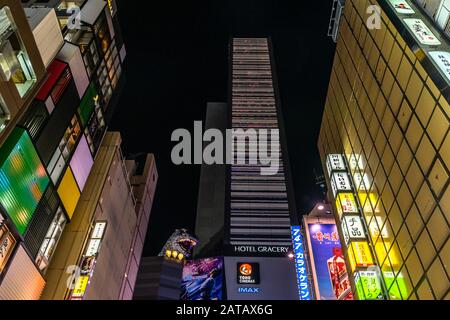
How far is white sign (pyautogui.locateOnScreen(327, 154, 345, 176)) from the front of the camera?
91.2 ft

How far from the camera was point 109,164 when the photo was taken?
4288cm

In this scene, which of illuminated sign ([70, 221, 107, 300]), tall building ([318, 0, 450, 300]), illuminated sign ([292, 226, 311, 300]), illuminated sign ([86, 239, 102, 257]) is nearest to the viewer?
tall building ([318, 0, 450, 300])

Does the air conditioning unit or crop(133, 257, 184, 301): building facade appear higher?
crop(133, 257, 184, 301): building facade

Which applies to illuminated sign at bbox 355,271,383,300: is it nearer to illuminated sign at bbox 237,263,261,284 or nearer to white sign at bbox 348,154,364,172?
white sign at bbox 348,154,364,172

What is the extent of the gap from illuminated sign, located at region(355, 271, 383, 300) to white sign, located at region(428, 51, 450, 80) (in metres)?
11.2

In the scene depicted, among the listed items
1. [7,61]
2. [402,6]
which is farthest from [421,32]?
[7,61]

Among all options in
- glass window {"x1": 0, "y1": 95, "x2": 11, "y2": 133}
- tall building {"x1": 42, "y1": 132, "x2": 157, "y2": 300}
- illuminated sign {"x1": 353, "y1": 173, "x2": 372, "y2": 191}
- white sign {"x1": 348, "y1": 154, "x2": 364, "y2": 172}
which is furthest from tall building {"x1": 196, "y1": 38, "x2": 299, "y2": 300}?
glass window {"x1": 0, "y1": 95, "x2": 11, "y2": 133}

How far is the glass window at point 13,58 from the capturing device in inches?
892

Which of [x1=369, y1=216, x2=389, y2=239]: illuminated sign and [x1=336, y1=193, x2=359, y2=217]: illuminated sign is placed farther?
[x1=336, y1=193, x2=359, y2=217]: illuminated sign

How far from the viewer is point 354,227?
23.5 metres

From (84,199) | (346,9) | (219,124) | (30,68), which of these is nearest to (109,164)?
(84,199)

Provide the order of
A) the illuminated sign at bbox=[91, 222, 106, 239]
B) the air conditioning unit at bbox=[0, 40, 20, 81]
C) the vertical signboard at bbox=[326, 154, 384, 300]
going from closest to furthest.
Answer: the vertical signboard at bbox=[326, 154, 384, 300]
the air conditioning unit at bbox=[0, 40, 20, 81]
the illuminated sign at bbox=[91, 222, 106, 239]

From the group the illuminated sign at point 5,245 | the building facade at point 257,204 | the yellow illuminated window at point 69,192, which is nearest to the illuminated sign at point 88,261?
the yellow illuminated window at point 69,192

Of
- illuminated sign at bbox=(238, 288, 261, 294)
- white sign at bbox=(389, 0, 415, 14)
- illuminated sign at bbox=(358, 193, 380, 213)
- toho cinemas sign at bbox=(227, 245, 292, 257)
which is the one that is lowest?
illuminated sign at bbox=(358, 193, 380, 213)
